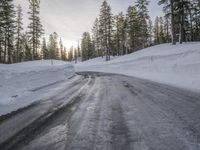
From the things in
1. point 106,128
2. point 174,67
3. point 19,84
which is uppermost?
point 174,67

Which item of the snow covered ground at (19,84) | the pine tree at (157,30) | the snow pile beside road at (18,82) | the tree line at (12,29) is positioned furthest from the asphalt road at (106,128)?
the pine tree at (157,30)

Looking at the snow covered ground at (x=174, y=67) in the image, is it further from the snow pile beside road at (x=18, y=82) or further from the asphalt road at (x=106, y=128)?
the snow pile beside road at (x=18, y=82)

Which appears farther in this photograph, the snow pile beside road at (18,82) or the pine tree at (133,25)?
the pine tree at (133,25)

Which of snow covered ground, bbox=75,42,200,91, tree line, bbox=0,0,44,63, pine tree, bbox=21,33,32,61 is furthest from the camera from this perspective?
pine tree, bbox=21,33,32,61

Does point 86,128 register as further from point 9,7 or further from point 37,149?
point 9,7

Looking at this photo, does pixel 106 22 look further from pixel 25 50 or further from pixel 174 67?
pixel 174 67

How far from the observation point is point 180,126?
14.3 feet

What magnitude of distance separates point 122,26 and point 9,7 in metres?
30.5

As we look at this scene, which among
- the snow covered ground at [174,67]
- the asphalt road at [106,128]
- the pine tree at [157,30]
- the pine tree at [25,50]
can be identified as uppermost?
the pine tree at [157,30]

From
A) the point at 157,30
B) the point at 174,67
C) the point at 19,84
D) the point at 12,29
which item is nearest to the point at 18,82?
the point at 19,84

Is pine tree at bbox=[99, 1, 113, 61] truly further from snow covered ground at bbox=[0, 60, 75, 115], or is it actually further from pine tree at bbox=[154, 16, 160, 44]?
snow covered ground at bbox=[0, 60, 75, 115]

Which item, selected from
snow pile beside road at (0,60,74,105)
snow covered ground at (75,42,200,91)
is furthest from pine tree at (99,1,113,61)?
snow pile beside road at (0,60,74,105)

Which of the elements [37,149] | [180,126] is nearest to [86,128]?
[37,149]

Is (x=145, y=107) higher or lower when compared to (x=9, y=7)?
lower
